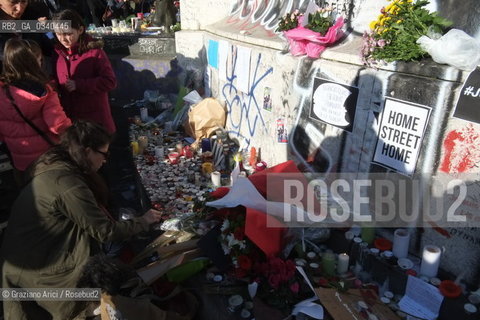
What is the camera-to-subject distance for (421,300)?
280 centimetres

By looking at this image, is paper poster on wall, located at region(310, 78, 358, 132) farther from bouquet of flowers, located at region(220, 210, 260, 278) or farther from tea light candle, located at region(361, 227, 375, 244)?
bouquet of flowers, located at region(220, 210, 260, 278)

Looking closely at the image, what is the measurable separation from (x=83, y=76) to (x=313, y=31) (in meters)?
2.53

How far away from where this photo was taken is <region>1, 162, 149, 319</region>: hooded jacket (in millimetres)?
2424

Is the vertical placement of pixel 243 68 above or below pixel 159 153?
above

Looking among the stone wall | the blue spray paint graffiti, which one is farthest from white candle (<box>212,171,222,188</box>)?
the blue spray paint graffiti

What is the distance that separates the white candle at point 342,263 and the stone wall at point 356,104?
0.59m

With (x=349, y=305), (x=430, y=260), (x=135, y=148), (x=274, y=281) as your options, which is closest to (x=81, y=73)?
(x=135, y=148)

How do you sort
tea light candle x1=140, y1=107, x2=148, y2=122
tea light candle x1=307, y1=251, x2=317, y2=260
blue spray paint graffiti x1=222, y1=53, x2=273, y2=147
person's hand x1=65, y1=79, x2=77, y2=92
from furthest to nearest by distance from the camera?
tea light candle x1=140, y1=107, x2=148, y2=122 → blue spray paint graffiti x1=222, y1=53, x2=273, y2=147 → person's hand x1=65, y1=79, x2=77, y2=92 → tea light candle x1=307, y1=251, x2=317, y2=260

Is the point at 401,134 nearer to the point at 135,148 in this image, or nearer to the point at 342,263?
the point at 342,263

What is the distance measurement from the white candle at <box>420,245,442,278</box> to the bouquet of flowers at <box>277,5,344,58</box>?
2.08 meters

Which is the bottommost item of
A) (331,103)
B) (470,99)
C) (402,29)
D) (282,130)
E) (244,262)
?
(244,262)

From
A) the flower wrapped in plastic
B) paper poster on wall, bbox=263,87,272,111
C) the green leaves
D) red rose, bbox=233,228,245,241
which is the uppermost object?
→ the green leaves

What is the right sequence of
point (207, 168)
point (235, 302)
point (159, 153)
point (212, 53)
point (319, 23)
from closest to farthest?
1. point (235, 302)
2. point (319, 23)
3. point (207, 168)
4. point (159, 153)
5. point (212, 53)

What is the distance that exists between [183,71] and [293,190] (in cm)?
545
